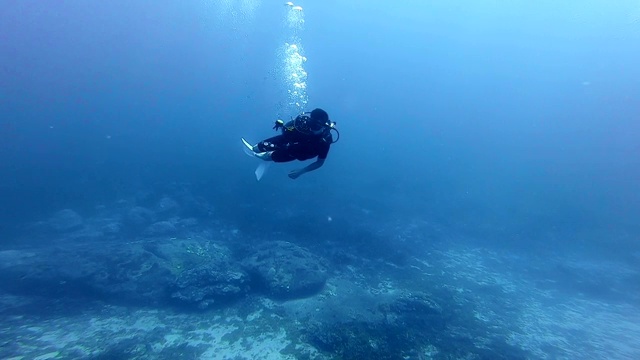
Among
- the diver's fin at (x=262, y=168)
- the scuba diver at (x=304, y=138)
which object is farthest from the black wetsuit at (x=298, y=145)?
the diver's fin at (x=262, y=168)

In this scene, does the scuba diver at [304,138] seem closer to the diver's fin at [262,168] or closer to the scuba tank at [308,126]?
the scuba tank at [308,126]

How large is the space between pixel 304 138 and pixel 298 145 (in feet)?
0.68

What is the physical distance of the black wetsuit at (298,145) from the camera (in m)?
5.69

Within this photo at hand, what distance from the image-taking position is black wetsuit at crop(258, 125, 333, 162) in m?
5.69

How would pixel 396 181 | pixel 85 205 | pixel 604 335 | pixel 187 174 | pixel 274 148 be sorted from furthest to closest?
pixel 396 181 → pixel 187 174 → pixel 85 205 → pixel 604 335 → pixel 274 148

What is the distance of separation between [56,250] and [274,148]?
490 inches

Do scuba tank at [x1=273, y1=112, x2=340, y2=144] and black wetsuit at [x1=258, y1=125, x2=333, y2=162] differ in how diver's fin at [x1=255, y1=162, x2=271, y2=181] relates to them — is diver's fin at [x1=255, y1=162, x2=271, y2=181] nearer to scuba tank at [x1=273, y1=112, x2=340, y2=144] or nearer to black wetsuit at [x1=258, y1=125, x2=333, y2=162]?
black wetsuit at [x1=258, y1=125, x2=333, y2=162]

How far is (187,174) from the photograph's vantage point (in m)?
26.6

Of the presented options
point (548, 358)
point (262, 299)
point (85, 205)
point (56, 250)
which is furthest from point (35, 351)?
point (548, 358)

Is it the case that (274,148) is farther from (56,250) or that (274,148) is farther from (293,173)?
(56,250)

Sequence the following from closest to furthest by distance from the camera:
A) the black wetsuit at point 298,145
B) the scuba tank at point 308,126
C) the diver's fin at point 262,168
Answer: the scuba tank at point 308,126
the black wetsuit at point 298,145
the diver's fin at point 262,168

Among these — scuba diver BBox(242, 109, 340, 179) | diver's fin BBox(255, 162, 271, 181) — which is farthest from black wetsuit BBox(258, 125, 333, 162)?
diver's fin BBox(255, 162, 271, 181)

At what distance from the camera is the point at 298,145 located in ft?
19.1

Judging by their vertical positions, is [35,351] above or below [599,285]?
below
